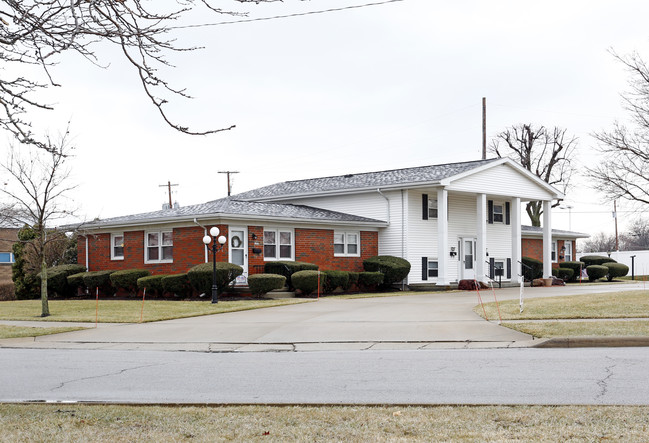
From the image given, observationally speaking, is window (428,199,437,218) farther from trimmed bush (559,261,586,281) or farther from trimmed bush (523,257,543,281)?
trimmed bush (559,261,586,281)

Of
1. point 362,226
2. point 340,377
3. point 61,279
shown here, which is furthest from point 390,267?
point 340,377

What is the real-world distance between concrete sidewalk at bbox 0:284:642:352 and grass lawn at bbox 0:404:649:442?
21.8 feet

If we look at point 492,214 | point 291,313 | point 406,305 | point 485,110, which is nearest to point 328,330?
point 291,313

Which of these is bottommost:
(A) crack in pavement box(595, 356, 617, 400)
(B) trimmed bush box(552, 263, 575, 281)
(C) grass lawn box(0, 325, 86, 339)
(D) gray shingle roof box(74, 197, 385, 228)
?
(C) grass lawn box(0, 325, 86, 339)

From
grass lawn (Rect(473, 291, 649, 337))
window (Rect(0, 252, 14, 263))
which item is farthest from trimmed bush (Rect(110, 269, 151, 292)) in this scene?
window (Rect(0, 252, 14, 263))

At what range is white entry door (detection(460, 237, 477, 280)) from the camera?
3731cm

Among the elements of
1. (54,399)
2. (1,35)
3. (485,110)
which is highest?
(485,110)

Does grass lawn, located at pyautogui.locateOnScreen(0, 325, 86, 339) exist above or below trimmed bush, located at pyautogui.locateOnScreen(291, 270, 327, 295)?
below

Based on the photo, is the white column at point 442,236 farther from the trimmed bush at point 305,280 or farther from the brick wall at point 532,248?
the brick wall at point 532,248

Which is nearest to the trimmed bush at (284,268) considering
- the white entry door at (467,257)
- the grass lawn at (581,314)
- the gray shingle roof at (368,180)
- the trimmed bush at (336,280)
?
the trimmed bush at (336,280)

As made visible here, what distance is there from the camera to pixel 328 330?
669 inches

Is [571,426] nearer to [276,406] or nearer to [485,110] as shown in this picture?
[276,406]

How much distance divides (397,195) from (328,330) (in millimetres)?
18169

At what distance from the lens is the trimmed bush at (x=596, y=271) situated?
46.8 metres
